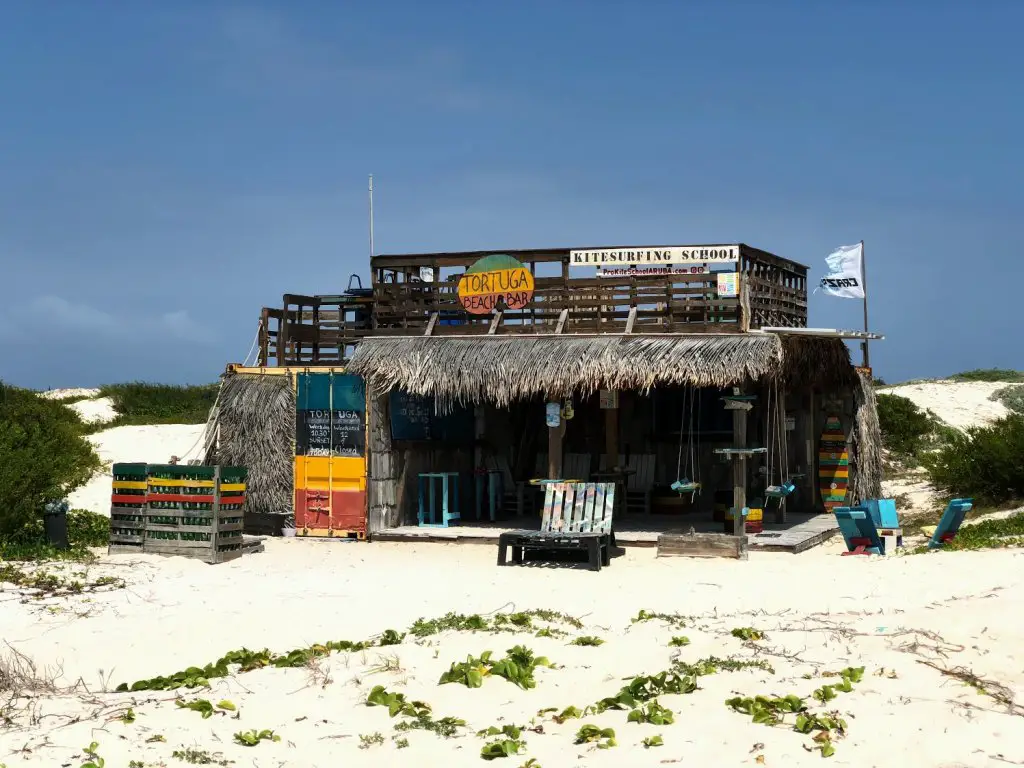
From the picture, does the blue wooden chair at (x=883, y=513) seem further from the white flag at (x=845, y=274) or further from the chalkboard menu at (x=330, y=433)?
the chalkboard menu at (x=330, y=433)

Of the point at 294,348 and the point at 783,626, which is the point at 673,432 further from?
the point at 783,626

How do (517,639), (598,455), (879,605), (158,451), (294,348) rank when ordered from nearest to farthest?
1. (517,639)
2. (879,605)
3. (294,348)
4. (598,455)
5. (158,451)

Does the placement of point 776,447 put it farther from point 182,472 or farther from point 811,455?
point 182,472

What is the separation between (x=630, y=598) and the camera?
956 centimetres

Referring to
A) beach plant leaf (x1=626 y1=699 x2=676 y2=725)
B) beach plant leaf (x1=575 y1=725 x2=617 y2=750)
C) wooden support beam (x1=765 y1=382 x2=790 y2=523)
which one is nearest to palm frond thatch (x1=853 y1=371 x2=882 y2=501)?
wooden support beam (x1=765 y1=382 x2=790 y2=523)

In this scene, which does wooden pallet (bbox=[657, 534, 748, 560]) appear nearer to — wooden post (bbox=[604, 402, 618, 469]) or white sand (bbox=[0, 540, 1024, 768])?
white sand (bbox=[0, 540, 1024, 768])

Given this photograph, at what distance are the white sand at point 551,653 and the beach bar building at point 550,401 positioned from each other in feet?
7.72

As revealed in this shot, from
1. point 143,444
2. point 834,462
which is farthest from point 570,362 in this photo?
point 143,444

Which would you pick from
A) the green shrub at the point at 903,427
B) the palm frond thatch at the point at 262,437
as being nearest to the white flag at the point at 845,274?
the green shrub at the point at 903,427

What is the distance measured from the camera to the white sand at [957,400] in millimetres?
28484

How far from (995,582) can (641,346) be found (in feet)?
16.6

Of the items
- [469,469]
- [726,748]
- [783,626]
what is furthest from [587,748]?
[469,469]

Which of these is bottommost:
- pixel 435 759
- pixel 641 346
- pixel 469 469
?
pixel 435 759

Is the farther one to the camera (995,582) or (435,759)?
(995,582)
